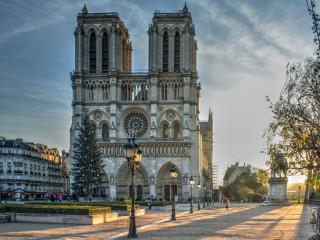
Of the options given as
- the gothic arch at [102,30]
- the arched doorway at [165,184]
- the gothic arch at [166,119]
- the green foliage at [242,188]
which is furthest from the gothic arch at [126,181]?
the green foliage at [242,188]

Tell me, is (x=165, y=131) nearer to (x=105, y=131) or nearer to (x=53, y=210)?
(x=105, y=131)

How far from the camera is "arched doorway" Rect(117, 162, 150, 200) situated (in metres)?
74.2

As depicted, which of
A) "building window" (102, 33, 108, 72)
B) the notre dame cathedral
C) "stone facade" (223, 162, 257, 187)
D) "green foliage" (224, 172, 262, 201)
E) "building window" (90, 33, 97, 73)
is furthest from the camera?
"stone facade" (223, 162, 257, 187)

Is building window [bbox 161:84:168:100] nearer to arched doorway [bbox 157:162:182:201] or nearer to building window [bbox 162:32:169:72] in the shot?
building window [bbox 162:32:169:72]

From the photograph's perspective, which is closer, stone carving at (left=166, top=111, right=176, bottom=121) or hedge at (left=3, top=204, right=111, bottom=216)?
hedge at (left=3, top=204, right=111, bottom=216)

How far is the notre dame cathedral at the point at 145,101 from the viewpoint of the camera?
73.7 meters

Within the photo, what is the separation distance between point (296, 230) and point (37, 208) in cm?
1276

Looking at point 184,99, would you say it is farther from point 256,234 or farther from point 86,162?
point 256,234

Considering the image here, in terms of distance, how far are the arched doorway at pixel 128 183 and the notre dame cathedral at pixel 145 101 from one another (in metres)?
0.15

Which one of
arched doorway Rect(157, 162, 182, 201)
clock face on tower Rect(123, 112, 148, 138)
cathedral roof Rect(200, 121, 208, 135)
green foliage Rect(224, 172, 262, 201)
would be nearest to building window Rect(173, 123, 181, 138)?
clock face on tower Rect(123, 112, 148, 138)

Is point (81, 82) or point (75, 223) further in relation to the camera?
point (81, 82)

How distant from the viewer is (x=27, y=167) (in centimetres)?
8556

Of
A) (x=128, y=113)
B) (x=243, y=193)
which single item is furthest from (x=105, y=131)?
(x=243, y=193)

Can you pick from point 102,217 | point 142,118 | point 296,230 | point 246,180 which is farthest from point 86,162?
point 246,180
